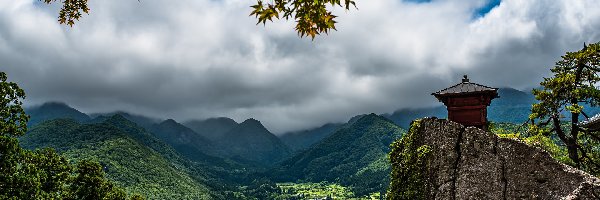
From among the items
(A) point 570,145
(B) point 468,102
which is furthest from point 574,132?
Result: (B) point 468,102

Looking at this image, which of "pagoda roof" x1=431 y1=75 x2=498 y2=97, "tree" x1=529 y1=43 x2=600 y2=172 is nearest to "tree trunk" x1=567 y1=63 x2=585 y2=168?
"tree" x1=529 y1=43 x2=600 y2=172

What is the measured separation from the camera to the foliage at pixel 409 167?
17844 mm

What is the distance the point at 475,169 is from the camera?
16703mm

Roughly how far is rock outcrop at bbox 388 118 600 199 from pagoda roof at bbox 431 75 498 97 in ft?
6.11

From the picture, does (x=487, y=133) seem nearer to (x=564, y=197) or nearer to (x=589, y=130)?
(x=564, y=197)

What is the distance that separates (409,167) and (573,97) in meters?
11.7

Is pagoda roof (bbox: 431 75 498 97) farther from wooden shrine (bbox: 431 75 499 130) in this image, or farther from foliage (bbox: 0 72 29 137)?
foliage (bbox: 0 72 29 137)

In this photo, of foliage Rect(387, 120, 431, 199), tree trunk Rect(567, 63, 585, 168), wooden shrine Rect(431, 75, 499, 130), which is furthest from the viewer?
tree trunk Rect(567, 63, 585, 168)

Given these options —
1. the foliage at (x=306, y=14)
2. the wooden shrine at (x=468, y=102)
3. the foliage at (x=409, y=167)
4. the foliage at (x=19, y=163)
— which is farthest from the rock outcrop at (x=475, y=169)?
the foliage at (x=19, y=163)

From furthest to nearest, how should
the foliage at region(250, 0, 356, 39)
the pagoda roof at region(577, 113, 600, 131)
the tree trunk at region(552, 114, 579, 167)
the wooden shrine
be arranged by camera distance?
the pagoda roof at region(577, 113, 600, 131), the tree trunk at region(552, 114, 579, 167), the wooden shrine, the foliage at region(250, 0, 356, 39)

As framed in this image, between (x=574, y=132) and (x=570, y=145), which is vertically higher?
(x=574, y=132)

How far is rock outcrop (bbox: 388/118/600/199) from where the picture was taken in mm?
15336

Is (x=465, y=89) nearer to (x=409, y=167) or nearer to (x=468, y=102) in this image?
(x=468, y=102)

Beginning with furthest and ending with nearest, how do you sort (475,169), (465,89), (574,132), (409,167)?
(574,132)
(465,89)
(409,167)
(475,169)
